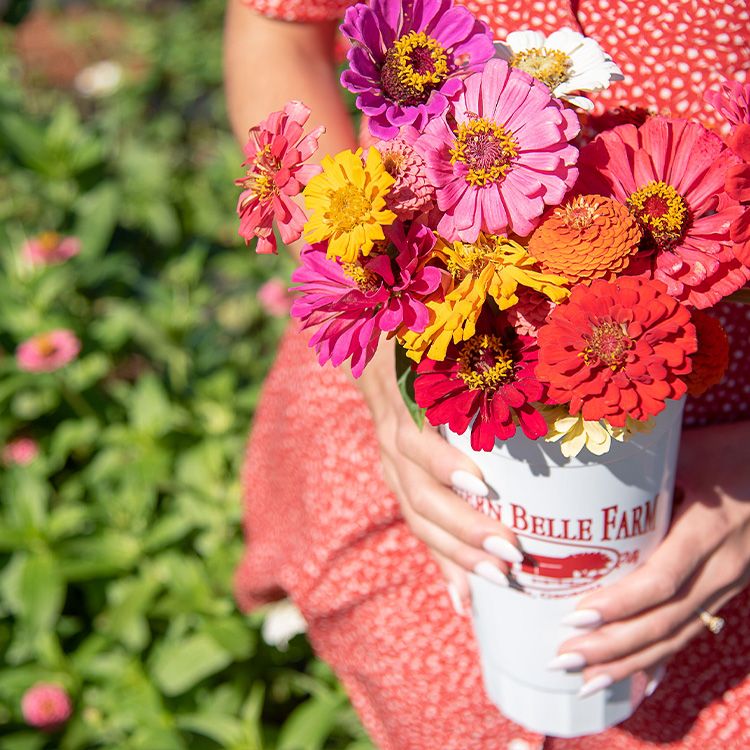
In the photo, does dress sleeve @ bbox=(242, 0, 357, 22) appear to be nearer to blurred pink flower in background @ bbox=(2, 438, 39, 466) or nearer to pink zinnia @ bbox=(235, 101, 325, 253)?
pink zinnia @ bbox=(235, 101, 325, 253)

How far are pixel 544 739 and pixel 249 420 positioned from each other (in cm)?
79

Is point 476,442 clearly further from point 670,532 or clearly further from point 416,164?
point 670,532

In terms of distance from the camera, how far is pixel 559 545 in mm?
505

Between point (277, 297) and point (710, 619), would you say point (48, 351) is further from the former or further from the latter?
point (710, 619)

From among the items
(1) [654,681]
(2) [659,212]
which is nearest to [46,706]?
(1) [654,681]

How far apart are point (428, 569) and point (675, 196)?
0.46 meters

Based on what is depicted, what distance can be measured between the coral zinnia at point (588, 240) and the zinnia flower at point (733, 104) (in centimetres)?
8

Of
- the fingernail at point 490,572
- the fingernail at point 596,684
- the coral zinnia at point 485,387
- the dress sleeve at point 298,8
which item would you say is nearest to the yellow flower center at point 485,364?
the coral zinnia at point 485,387

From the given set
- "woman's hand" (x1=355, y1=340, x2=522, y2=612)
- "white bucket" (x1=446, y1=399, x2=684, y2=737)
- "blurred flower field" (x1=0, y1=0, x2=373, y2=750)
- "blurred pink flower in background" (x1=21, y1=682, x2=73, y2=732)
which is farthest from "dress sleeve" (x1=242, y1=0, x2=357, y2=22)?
"blurred pink flower in background" (x1=21, y1=682, x2=73, y2=732)

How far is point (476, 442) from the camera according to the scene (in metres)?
0.37

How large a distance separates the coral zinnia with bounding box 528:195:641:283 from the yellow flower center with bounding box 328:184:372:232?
0.25 feet

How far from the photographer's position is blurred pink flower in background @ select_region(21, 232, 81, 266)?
1364 mm

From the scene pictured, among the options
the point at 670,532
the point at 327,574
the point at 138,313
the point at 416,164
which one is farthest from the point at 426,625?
the point at 138,313

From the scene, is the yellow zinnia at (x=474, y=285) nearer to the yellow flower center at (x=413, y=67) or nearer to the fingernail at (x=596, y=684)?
the yellow flower center at (x=413, y=67)
